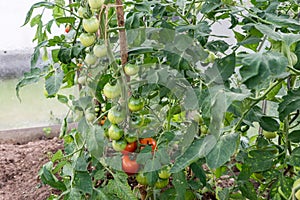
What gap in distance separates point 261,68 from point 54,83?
0.49m

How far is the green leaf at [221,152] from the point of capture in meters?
0.69

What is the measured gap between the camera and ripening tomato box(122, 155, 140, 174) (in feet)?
3.09

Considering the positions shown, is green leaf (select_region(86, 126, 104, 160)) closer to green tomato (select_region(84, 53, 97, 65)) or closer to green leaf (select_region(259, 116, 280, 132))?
green tomato (select_region(84, 53, 97, 65))

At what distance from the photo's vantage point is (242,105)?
32.8 inches

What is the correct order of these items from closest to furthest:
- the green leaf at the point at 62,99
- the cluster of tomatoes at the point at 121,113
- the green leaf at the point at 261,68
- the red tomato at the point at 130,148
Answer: the green leaf at the point at 261,68, the cluster of tomatoes at the point at 121,113, the red tomato at the point at 130,148, the green leaf at the point at 62,99

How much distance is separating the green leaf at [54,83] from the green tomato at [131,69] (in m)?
0.17

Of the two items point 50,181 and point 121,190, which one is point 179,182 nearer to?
point 121,190

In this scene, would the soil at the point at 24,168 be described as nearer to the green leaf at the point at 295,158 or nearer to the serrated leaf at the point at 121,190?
the serrated leaf at the point at 121,190

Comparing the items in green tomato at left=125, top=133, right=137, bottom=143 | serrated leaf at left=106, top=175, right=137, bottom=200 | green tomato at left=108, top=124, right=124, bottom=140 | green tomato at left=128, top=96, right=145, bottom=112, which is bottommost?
serrated leaf at left=106, top=175, right=137, bottom=200

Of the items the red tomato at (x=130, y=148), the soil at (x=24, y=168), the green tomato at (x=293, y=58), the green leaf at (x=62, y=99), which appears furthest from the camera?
the soil at (x=24, y=168)

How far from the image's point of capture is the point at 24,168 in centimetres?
177

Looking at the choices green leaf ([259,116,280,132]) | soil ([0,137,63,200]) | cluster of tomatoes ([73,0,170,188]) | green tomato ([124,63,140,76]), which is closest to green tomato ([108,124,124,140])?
cluster of tomatoes ([73,0,170,188])

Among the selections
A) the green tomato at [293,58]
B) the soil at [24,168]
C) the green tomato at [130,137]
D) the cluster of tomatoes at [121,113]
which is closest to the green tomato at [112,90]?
the cluster of tomatoes at [121,113]

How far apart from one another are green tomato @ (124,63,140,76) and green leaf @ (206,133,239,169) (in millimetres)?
224
